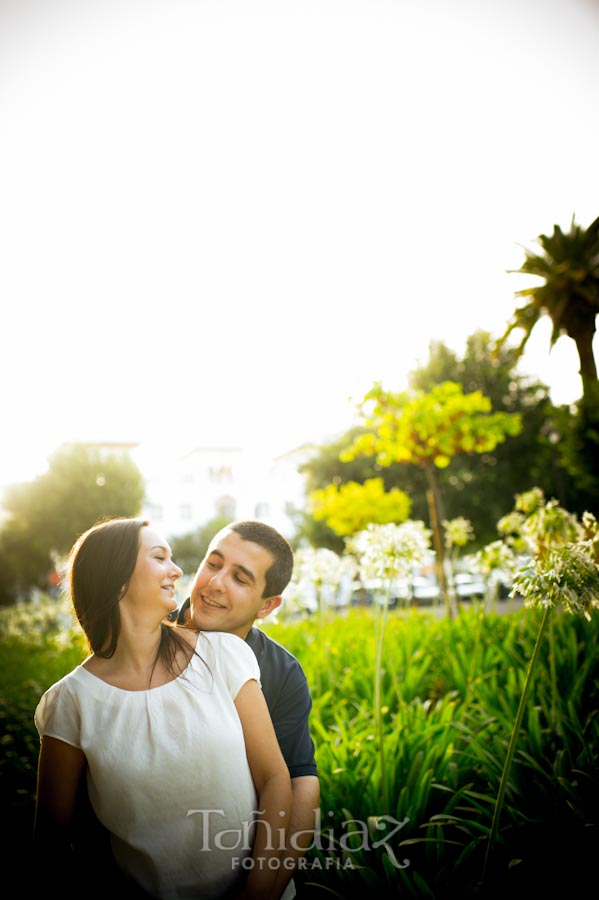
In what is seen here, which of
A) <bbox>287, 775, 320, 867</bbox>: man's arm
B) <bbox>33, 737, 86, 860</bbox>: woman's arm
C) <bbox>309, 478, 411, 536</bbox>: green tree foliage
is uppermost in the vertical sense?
<bbox>309, 478, 411, 536</bbox>: green tree foliage

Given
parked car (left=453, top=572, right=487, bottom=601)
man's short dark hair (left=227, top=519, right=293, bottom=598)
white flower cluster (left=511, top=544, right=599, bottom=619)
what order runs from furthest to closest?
Answer: parked car (left=453, top=572, right=487, bottom=601) < white flower cluster (left=511, top=544, right=599, bottom=619) < man's short dark hair (left=227, top=519, right=293, bottom=598)

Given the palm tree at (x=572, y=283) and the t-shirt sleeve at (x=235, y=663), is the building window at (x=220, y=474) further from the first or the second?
the t-shirt sleeve at (x=235, y=663)

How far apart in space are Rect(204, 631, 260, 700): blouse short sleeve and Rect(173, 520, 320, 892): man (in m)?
0.13

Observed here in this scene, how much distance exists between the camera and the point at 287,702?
1.77m

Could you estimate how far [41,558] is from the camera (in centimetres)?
2167

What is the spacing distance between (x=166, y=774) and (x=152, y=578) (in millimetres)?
472

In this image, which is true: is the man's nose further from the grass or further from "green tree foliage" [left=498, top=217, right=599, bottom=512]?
"green tree foliage" [left=498, top=217, right=599, bottom=512]

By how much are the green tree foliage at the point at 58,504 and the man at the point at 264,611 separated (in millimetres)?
19926

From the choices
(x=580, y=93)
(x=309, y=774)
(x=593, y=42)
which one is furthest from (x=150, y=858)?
(x=593, y=42)

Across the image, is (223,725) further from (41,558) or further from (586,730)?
(41,558)

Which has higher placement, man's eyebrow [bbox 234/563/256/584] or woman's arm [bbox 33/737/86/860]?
man's eyebrow [bbox 234/563/256/584]

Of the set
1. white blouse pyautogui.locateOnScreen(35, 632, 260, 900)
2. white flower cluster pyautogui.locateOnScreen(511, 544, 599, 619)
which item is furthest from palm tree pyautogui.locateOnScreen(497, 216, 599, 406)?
white blouse pyautogui.locateOnScreen(35, 632, 260, 900)

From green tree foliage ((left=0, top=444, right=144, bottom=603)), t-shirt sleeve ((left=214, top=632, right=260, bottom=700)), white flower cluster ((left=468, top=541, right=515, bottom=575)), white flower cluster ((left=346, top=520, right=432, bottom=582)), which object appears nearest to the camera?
t-shirt sleeve ((left=214, top=632, right=260, bottom=700))

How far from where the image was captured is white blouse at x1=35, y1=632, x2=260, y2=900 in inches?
53.7
